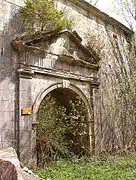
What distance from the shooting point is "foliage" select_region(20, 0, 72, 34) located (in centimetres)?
573

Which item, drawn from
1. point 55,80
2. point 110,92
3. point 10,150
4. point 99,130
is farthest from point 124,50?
point 10,150

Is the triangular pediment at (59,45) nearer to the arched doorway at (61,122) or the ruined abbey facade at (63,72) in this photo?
the ruined abbey facade at (63,72)

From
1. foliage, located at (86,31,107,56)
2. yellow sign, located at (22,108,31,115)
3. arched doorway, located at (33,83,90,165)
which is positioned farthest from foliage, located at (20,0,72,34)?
yellow sign, located at (22,108,31,115)

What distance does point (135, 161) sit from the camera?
6.06m

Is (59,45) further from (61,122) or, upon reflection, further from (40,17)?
(61,122)

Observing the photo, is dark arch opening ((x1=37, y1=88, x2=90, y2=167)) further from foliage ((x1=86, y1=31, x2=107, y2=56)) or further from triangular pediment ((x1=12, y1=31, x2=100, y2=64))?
foliage ((x1=86, y1=31, x2=107, y2=56))

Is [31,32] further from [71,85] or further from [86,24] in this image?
[86,24]

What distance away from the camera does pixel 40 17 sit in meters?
5.94

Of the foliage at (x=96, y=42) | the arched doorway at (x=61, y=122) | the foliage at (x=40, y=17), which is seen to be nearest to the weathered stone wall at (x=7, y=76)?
the foliage at (x=40, y=17)

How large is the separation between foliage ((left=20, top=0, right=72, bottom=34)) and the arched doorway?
1.48 meters

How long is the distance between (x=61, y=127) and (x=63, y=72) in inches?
58.2

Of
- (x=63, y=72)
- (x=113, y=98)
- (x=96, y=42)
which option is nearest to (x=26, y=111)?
(x=63, y=72)

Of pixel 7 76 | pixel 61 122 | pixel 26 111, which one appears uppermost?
pixel 7 76

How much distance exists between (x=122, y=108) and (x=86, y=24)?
9.92 ft
